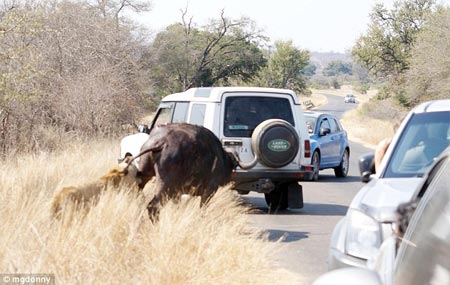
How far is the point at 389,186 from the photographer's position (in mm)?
6836

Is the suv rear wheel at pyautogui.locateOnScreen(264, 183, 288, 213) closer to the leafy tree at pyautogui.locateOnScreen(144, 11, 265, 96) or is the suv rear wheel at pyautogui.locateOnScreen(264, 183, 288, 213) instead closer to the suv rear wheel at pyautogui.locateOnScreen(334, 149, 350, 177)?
the suv rear wheel at pyautogui.locateOnScreen(334, 149, 350, 177)

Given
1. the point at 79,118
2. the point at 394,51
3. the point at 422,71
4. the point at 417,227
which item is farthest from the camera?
the point at 394,51

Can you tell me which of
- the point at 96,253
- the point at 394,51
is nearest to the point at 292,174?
the point at 96,253

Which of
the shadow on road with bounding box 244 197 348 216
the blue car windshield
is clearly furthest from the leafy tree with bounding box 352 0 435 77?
the blue car windshield

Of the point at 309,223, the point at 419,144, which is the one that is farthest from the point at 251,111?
the point at 419,144

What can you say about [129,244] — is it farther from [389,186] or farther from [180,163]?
[180,163]

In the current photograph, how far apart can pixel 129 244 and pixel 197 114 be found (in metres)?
6.19

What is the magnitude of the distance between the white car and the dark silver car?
87.6 inches

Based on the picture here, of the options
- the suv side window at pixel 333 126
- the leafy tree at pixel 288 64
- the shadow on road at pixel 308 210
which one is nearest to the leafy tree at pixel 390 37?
the leafy tree at pixel 288 64

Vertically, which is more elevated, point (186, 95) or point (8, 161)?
point (186, 95)

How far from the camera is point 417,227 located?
3.44m

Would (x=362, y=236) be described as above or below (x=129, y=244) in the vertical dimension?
above

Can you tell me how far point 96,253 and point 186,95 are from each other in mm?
7187

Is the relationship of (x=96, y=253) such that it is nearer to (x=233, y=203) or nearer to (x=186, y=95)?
(x=233, y=203)
